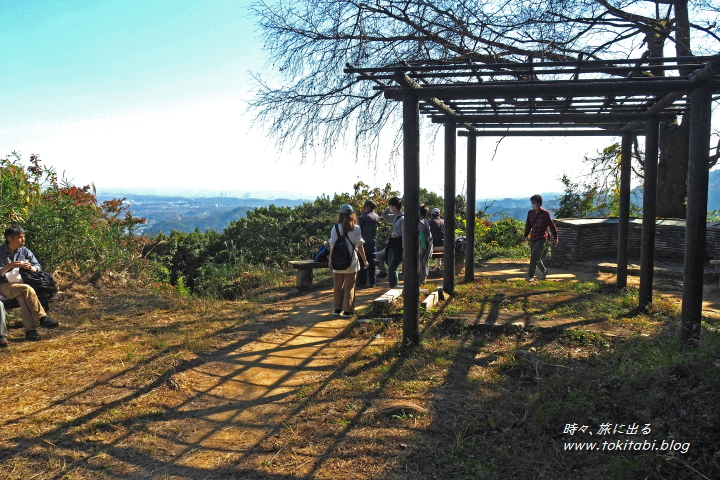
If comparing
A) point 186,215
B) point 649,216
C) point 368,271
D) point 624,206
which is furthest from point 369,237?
point 186,215

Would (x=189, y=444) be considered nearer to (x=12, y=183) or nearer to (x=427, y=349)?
(x=427, y=349)

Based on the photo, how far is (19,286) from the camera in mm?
6469

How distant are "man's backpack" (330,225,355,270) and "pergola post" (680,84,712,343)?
3.87 metres

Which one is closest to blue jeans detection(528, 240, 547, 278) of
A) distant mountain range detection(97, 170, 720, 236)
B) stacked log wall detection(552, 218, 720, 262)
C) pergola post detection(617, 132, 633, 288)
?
pergola post detection(617, 132, 633, 288)

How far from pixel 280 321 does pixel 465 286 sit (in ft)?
11.1

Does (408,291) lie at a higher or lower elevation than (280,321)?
higher

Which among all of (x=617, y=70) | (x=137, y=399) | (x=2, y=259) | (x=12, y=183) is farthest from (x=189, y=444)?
(x=12, y=183)

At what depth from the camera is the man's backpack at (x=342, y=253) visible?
710 cm

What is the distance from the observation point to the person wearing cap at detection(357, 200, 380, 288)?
9.41m

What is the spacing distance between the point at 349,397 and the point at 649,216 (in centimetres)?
506

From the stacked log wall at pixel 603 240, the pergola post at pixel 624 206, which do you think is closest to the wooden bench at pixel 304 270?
the pergola post at pixel 624 206

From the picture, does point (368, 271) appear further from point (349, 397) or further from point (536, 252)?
point (349, 397)

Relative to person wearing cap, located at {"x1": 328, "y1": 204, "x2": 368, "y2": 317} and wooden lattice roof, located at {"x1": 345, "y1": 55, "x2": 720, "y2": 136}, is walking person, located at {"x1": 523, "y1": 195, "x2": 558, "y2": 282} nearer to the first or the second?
wooden lattice roof, located at {"x1": 345, "y1": 55, "x2": 720, "y2": 136}

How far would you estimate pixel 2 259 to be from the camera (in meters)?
6.45
